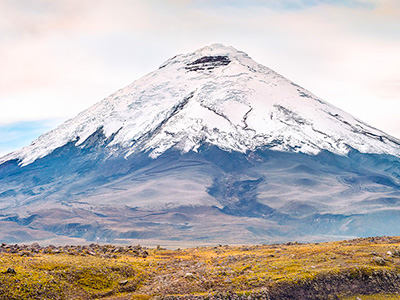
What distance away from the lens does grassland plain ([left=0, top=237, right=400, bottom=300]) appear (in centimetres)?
3669

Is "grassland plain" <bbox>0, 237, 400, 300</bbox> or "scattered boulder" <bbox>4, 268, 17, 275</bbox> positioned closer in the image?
"scattered boulder" <bbox>4, 268, 17, 275</bbox>

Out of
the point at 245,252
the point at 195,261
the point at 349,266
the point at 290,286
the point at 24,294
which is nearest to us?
the point at 24,294

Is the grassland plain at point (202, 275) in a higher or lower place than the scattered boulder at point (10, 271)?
lower

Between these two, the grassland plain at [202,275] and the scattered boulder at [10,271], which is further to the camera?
the grassland plain at [202,275]

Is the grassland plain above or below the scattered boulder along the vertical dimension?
below

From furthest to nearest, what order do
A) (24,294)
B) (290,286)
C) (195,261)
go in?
(195,261) → (290,286) → (24,294)

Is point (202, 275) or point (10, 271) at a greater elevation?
point (10, 271)

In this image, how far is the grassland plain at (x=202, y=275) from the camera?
36.7 meters

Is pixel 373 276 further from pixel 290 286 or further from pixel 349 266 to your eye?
pixel 290 286

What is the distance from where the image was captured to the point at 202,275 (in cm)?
4222

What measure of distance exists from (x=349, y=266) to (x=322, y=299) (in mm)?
3790

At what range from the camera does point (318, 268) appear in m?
43.1

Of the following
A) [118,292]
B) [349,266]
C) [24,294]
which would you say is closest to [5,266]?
[24,294]

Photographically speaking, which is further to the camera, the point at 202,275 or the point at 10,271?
the point at 202,275
